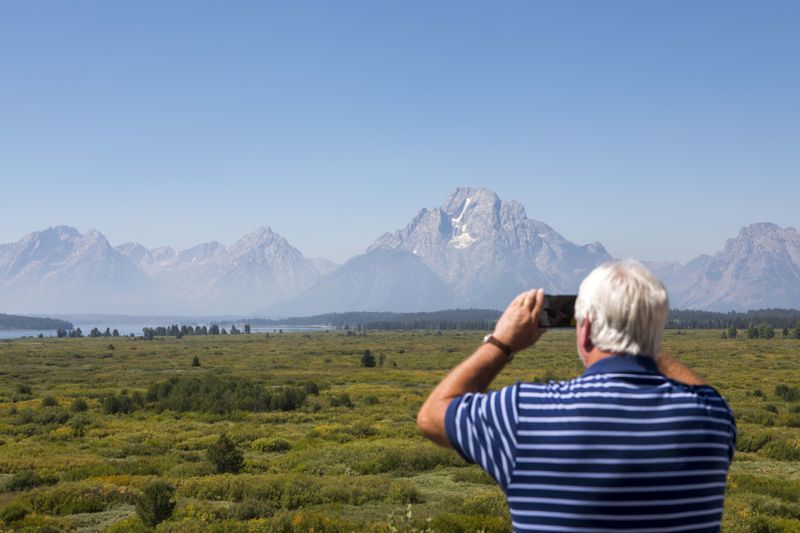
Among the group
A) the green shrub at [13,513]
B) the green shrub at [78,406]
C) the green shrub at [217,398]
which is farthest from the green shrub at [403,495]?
the green shrub at [78,406]

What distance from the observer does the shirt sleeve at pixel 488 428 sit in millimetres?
2521

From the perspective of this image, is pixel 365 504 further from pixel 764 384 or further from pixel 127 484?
pixel 764 384

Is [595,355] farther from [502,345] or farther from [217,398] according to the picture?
[217,398]

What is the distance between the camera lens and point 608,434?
2453 millimetres

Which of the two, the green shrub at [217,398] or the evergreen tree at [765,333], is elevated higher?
the green shrub at [217,398]

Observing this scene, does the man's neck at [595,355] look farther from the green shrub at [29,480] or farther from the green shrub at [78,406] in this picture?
the green shrub at [78,406]

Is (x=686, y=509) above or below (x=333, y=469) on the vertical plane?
above

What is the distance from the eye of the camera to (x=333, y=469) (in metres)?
19.5

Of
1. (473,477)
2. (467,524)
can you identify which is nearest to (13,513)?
(467,524)

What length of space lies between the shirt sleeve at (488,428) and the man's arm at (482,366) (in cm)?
6

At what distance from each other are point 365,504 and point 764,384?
41926 mm

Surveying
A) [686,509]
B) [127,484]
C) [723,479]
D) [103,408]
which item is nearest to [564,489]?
[686,509]

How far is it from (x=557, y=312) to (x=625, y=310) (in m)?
0.32

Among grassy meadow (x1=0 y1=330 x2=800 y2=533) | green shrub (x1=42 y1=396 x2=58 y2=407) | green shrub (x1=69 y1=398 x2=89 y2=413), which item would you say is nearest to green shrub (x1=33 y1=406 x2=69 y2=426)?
grassy meadow (x1=0 y1=330 x2=800 y2=533)
